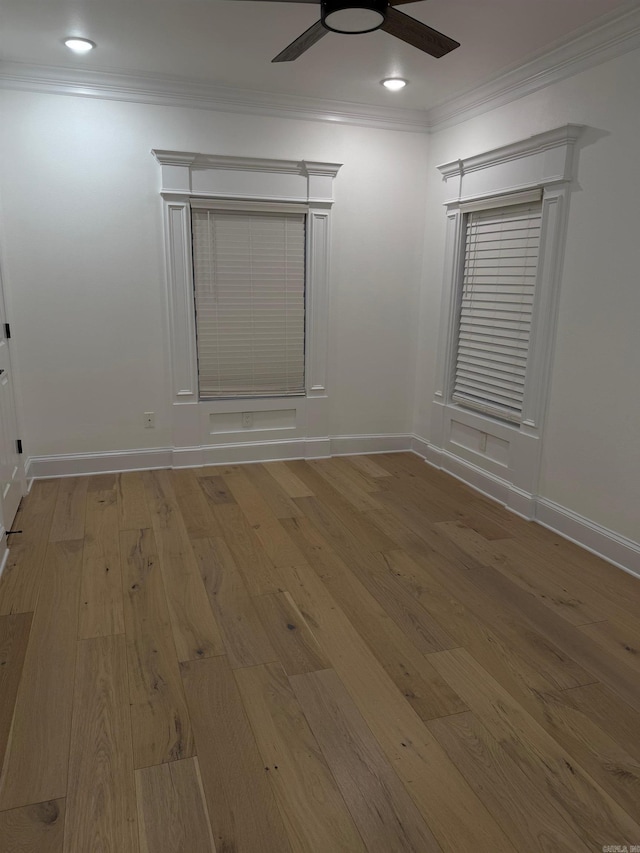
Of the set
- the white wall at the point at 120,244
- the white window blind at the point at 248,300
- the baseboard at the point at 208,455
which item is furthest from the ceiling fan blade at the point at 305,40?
the baseboard at the point at 208,455

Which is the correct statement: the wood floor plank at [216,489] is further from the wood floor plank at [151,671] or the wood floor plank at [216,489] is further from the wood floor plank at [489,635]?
the wood floor plank at [489,635]

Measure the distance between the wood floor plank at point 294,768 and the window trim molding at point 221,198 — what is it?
2.84m

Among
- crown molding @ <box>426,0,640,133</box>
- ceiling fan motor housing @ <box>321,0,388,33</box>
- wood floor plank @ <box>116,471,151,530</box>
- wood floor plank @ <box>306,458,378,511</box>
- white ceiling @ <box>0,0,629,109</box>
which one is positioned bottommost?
wood floor plank @ <box>306,458,378,511</box>

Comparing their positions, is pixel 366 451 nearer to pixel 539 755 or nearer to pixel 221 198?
pixel 221 198

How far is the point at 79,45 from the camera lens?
3.58 m

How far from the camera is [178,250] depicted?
4465 mm

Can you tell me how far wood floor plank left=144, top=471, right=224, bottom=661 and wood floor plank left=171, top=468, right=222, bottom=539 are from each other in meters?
0.05

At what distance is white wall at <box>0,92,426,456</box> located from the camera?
411cm

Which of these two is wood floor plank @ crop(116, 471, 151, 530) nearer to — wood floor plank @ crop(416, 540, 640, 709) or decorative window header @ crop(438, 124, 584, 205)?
wood floor plank @ crop(416, 540, 640, 709)

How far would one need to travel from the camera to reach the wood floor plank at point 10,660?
6.80 ft

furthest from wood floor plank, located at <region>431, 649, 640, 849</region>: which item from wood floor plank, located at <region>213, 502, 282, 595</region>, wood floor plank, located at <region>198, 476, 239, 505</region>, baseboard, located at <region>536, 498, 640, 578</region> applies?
wood floor plank, located at <region>198, 476, 239, 505</region>

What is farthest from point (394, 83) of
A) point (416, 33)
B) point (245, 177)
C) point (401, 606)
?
point (401, 606)

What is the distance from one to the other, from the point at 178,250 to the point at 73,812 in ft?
12.0

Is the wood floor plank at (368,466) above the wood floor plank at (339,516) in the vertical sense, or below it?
above
